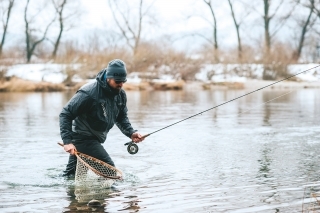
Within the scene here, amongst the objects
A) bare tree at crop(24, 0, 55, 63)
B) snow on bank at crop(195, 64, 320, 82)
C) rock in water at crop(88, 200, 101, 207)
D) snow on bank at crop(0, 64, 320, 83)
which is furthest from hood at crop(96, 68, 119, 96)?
bare tree at crop(24, 0, 55, 63)

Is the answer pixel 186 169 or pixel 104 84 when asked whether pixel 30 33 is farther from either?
pixel 104 84

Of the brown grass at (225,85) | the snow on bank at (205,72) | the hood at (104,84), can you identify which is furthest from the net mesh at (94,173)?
the brown grass at (225,85)

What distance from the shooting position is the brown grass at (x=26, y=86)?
3872 cm

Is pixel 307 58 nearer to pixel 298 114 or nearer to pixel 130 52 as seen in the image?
pixel 130 52

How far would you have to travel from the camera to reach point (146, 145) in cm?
1301

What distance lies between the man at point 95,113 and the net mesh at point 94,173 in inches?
4.5

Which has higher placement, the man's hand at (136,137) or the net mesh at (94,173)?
the man's hand at (136,137)

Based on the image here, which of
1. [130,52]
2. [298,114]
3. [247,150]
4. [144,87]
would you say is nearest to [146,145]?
[247,150]

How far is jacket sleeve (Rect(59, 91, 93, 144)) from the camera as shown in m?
8.05

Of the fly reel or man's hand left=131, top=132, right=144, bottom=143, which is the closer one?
man's hand left=131, top=132, right=144, bottom=143

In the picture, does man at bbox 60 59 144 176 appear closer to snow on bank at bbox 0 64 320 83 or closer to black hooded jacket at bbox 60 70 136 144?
black hooded jacket at bbox 60 70 136 144

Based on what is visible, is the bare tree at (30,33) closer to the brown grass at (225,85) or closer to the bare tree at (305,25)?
the brown grass at (225,85)

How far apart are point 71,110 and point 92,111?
10.7 inches

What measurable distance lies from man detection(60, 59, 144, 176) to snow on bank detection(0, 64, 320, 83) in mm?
32747
